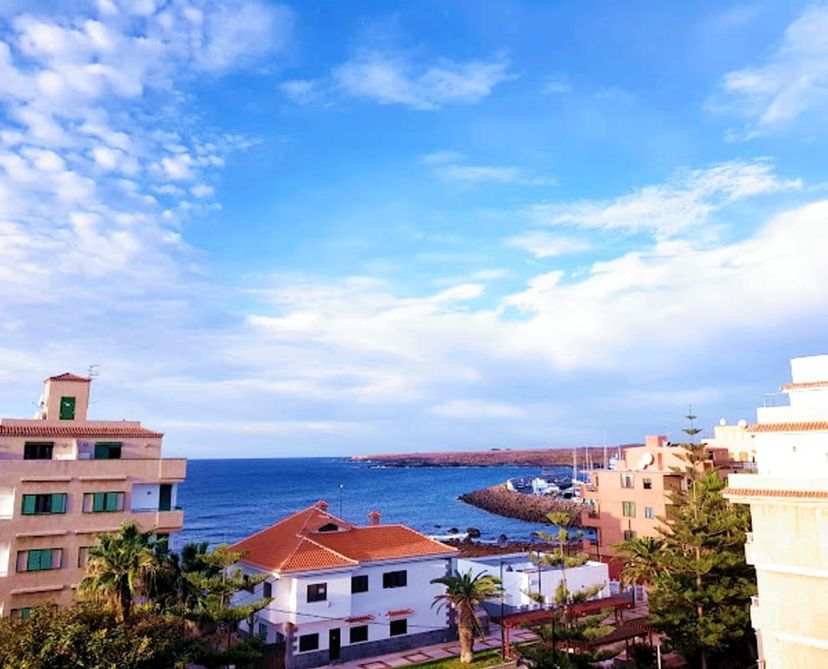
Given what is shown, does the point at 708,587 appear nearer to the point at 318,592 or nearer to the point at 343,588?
the point at 343,588

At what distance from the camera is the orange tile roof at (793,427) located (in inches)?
1023

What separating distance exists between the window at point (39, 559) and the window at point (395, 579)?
18.4m

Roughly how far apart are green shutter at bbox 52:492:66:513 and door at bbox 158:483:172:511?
17.5 ft

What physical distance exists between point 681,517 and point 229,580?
2561 centimetres

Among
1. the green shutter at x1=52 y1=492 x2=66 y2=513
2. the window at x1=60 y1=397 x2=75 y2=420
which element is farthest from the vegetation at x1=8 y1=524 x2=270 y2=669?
the window at x1=60 y1=397 x2=75 y2=420

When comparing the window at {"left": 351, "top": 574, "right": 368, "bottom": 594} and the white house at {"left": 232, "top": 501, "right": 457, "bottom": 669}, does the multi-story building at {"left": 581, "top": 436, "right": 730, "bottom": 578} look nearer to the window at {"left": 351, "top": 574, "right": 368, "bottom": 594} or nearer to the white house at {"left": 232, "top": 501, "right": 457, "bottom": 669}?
the white house at {"left": 232, "top": 501, "right": 457, "bottom": 669}

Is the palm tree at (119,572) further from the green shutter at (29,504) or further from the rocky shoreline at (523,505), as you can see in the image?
the rocky shoreline at (523,505)

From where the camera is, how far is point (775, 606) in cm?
2581

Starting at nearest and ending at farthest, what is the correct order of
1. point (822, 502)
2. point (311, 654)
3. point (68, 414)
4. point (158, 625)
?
1. point (822, 502)
2. point (158, 625)
3. point (311, 654)
4. point (68, 414)

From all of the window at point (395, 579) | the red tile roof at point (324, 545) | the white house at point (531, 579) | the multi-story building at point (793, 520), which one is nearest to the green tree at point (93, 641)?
the red tile roof at point (324, 545)

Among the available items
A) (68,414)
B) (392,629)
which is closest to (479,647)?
(392,629)

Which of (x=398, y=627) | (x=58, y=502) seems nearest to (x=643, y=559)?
(x=398, y=627)

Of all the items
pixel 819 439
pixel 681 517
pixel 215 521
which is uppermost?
pixel 819 439

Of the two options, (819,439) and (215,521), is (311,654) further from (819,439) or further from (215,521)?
(215,521)
